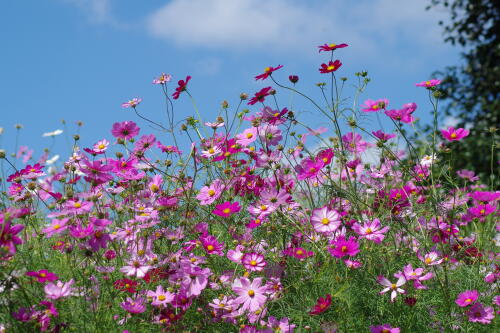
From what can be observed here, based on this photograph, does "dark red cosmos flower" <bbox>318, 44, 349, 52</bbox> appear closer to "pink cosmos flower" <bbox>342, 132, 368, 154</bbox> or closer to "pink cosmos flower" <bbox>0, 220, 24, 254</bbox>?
"pink cosmos flower" <bbox>342, 132, 368, 154</bbox>

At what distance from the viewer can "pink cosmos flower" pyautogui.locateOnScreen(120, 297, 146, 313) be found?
5.72 ft

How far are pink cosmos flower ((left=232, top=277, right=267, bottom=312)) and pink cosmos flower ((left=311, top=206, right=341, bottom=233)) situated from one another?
0.27 metres

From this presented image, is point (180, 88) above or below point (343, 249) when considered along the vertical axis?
above

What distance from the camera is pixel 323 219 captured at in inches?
75.2

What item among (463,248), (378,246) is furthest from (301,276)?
(463,248)

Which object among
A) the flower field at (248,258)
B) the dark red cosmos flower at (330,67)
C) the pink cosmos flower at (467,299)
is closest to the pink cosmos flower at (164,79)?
the flower field at (248,258)

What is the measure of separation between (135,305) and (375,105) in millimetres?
1132

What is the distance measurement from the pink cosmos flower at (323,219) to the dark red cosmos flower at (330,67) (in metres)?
0.50

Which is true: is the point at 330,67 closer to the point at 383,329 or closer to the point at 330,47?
the point at 330,47

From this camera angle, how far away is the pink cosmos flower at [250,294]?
1731mm

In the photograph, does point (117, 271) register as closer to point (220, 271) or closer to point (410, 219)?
point (220, 271)

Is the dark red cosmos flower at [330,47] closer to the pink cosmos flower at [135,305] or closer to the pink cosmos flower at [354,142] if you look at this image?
the pink cosmos flower at [354,142]

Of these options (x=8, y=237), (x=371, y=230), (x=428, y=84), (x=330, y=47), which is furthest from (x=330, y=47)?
(x=8, y=237)

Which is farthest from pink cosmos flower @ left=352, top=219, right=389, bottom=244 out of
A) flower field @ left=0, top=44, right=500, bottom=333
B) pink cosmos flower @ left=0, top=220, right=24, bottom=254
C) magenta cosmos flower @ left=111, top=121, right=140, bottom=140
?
pink cosmos flower @ left=0, top=220, right=24, bottom=254
